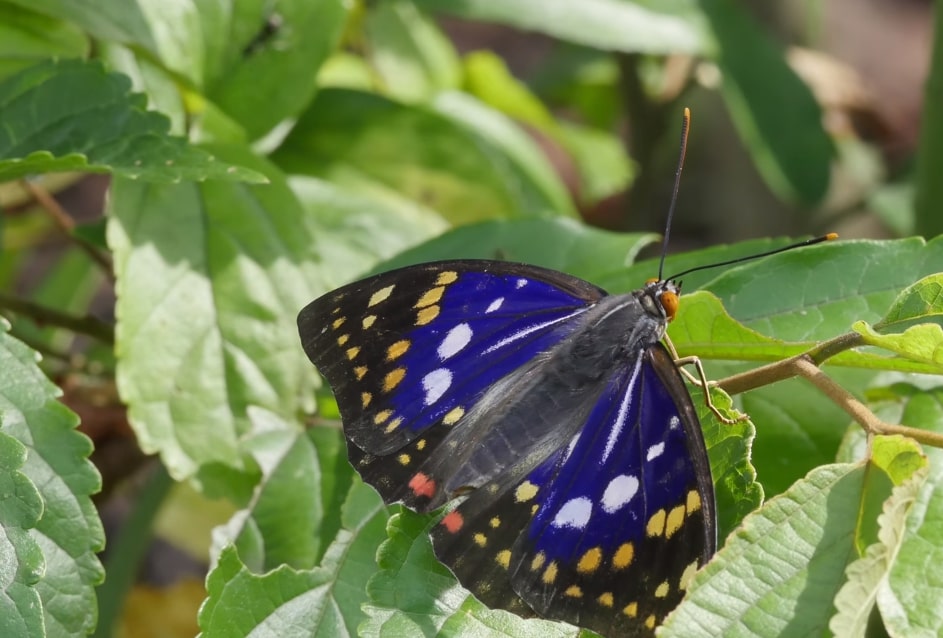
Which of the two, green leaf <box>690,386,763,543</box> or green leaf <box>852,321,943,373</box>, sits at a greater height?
green leaf <box>852,321,943,373</box>

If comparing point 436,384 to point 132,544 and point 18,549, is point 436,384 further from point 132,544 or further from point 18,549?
point 132,544

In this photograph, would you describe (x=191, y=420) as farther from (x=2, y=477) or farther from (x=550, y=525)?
(x=550, y=525)

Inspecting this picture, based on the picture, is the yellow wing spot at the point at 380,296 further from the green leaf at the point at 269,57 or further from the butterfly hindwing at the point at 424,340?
the green leaf at the point at 269,57

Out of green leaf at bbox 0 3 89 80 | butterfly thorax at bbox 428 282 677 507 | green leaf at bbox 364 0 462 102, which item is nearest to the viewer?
butterfly thorax at bbox 428 282 677 507

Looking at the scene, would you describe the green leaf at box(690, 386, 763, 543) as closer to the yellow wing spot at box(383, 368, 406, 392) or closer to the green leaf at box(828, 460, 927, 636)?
the green leaf at box(828, 460, 927, 636)

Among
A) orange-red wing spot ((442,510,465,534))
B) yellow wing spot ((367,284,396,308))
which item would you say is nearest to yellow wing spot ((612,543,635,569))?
orange-red wing spot ((442,510,465,534))

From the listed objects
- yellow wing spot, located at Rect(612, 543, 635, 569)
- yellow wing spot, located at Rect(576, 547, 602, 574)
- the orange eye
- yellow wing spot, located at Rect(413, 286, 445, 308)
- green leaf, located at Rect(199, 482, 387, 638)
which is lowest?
green leaf, located at Rect(199, 482, 387, 638)

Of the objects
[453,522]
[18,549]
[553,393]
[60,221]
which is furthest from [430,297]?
[60,221]

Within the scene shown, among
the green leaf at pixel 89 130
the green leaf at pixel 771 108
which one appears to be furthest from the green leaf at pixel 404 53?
the green leaf at pixel 89 130

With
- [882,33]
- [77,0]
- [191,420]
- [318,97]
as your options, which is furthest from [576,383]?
[882,33]
